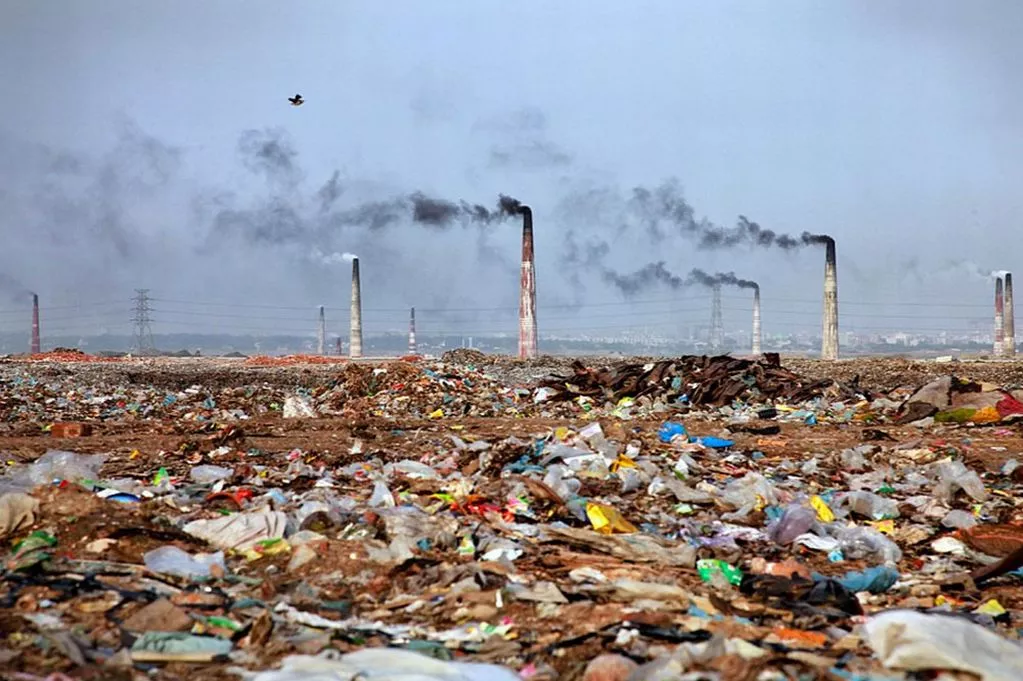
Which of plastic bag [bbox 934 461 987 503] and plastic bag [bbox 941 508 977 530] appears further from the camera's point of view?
plastic bag [bbox 934 461 987 503]

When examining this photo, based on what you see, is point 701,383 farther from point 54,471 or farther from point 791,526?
point 54,471

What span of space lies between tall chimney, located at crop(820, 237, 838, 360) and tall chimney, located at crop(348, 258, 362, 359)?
56.9 ft

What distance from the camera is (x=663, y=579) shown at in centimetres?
403

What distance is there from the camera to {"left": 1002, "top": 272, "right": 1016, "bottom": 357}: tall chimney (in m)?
34.4

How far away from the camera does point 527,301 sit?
27.6 metres

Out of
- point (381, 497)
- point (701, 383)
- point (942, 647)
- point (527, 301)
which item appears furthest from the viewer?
point (527, 301)

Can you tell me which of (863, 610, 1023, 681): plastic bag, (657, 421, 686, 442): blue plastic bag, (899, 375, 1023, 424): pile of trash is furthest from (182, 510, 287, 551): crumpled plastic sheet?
(899, 375, 1023, 424): pile of trash

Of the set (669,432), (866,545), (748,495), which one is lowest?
(866,545)

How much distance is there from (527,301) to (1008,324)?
2063cm

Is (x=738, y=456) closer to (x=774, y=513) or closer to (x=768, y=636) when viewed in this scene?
(x=774, y=513)

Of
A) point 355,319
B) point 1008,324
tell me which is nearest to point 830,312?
point 1008,324

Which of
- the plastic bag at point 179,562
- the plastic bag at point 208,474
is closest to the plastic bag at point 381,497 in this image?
the plastic bag at point 179,562

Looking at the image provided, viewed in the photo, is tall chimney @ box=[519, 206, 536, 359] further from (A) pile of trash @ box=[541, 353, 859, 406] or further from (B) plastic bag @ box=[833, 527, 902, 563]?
(B) plastic bag @ box=[833, 527, 902, 563]

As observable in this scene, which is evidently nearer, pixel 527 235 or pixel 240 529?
pixel 240 529
